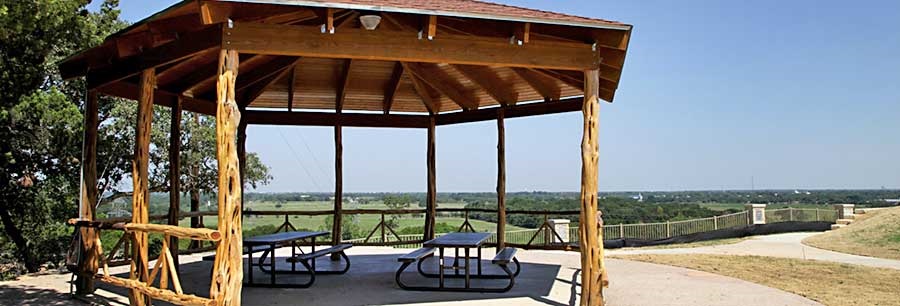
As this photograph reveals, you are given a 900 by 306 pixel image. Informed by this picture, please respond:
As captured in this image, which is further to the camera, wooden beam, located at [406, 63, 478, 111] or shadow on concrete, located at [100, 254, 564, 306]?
wooden beam, located at [406, 63, 478, 111]

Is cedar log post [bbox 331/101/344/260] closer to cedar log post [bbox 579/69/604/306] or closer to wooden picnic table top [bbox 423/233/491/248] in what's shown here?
wooden picnic table top [bbox 423/233/491/248]

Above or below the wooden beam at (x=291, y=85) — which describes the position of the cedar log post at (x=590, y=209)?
below

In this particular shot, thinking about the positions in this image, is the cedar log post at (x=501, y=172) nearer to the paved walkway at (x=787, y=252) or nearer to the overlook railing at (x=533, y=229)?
the overlook railing at (x=533, y=229)

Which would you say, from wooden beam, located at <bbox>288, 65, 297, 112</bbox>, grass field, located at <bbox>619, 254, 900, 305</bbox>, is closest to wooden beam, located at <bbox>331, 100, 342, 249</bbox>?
wooden beam, located at <bbox>288, 65, 297, 112</bbox>

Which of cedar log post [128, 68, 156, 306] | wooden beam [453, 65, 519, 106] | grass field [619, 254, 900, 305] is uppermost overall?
wooden beam [453, 65, 519, 106]

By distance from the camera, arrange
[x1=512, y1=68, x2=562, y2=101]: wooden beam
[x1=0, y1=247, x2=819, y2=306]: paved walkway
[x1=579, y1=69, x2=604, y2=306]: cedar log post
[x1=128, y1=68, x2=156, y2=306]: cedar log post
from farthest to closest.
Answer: [x1=512, y1=68, x2=562, y2=101]: wooden beam < [x1=0, y1=247, x2=819, y2=306]: paved walkway < [x1=128, y1=68, x2=156, y2=306]: cedar log post < [x1=579, y1=69, x2=604, y2=306]: cedar log post

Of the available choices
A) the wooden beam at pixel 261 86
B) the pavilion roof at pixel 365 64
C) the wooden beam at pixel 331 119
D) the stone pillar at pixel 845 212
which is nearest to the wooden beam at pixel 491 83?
the pavilion roof at pixel 365 64

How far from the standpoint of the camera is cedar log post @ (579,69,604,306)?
5480 millimetres

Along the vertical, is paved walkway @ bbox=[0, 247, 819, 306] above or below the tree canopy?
below

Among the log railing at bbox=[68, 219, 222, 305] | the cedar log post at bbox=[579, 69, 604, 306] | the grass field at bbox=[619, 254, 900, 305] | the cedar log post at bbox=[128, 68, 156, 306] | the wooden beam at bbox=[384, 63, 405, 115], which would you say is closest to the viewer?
the log railing at bbox=[68, 219, 222, 305]

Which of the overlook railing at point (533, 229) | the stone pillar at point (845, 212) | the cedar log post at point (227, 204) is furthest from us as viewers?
the stone pillar at point (845, 212)

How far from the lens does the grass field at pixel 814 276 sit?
7.18 metres

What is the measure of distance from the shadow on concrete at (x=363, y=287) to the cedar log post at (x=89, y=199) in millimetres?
437

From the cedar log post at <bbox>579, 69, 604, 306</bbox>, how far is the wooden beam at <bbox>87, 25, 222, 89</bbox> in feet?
11.0
